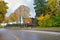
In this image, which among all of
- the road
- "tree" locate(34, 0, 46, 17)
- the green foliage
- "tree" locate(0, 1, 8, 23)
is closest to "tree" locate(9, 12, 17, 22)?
"tree" locate(34, 0, 46, 17)

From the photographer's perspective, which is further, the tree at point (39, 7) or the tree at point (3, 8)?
the tree at point (39, 7)

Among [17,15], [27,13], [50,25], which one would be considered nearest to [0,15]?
[50,25]

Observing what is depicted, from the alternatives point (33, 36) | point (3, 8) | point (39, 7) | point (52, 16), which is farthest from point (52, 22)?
point (33, 36)

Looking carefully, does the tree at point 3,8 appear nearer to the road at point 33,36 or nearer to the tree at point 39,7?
the tree at point 39,7

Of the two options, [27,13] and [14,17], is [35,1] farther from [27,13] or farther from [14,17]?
[14,17]

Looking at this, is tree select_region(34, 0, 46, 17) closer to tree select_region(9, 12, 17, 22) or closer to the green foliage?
the green foliage

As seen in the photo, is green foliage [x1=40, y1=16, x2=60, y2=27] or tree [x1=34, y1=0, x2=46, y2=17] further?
tree [x1=34, y1=0, x2=46, y2=17]

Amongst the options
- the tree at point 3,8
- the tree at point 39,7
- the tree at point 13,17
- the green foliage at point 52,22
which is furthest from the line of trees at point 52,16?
the tree at point 13,17

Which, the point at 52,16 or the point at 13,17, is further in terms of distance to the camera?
the point at 13,17

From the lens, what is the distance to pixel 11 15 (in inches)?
4628

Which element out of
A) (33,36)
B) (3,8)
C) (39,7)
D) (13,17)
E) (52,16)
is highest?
(39,7)

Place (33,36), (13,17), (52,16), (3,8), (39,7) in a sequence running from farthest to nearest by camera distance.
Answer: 1. (13,17)
2. (39,7)
3. (52,16)
4. (3,8)
5. (33,36)

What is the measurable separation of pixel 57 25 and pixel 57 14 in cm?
447

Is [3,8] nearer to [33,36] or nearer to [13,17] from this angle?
[33,36]
